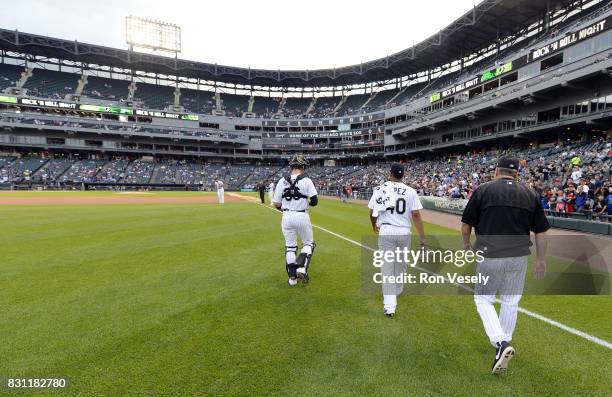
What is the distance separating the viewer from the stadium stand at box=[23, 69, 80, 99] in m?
59.9

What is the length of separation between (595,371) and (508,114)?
38641mm

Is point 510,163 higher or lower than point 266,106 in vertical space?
lower

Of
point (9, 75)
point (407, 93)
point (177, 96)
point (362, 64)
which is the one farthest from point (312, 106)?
point (9, 75)

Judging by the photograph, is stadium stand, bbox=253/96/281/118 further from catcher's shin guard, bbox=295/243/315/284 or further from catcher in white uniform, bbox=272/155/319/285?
catcher's shin guard, bbox=295/243/315/284

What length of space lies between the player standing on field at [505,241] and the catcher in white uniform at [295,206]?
9.55 feet

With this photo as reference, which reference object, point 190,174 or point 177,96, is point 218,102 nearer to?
point 177,96

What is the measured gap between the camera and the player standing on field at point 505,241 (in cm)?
328

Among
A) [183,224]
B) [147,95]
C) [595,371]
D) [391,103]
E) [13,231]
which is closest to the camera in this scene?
[595,371]

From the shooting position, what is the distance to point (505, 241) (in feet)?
10.7

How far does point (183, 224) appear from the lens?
42.9 feet

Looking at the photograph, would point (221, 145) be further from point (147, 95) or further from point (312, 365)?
point (312, 365)

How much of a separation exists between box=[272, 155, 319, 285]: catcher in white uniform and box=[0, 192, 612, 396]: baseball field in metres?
0.45

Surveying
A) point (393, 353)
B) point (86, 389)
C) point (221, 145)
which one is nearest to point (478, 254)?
point (393, 353)

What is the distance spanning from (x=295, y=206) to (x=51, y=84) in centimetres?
8064
